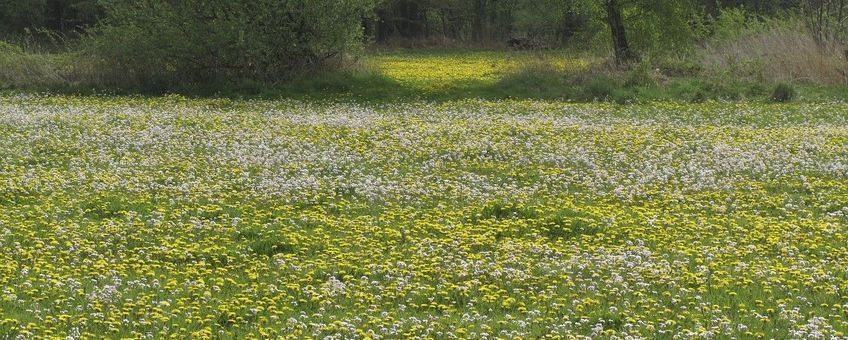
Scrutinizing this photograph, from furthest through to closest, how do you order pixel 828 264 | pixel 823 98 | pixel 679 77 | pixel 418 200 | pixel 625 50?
pixel 625 50 → pixel 679 77 → pixel 823 98 → pixel 418 200 → pixel 828 264

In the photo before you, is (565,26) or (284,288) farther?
(565,26)

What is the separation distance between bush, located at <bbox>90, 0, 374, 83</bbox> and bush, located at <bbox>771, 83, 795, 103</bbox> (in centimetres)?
1617

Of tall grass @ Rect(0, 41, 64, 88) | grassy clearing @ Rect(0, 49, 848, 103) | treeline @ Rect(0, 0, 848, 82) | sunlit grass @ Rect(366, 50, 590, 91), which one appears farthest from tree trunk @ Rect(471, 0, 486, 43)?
tall grass @ Rect(0, 41, 64, 88)

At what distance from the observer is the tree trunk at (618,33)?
38094 mm

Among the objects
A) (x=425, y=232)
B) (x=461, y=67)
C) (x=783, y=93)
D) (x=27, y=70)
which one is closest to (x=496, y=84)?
(x=783, y=93)

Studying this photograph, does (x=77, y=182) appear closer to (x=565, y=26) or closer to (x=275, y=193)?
(x=275, y=193)

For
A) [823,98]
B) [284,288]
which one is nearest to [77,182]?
[284,288]

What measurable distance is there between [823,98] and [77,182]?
969 inches

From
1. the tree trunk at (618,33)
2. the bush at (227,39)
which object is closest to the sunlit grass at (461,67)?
the tree trunk at (618,33)

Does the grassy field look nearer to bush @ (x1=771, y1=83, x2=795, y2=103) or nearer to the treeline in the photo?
bush @ (x1=771, y1=83, x2=795, y2=103)

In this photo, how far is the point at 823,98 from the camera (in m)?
30.5

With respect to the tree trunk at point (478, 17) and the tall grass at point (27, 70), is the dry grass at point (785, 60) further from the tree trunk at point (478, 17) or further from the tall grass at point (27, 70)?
the tree trunk at point (478, 17)

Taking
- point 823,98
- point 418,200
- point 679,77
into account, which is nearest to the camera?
point 418,200

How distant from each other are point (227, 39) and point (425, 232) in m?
25.0
